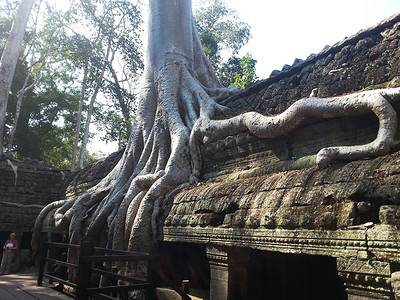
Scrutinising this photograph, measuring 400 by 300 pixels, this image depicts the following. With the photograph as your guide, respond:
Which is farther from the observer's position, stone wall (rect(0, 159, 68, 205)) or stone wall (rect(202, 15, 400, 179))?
stone wall (rect(0, 159, 68, 205))

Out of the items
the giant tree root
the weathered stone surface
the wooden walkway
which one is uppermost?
the weathered stone surface

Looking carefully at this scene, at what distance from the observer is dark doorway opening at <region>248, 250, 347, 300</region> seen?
388 cm

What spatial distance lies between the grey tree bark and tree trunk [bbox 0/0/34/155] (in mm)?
6312

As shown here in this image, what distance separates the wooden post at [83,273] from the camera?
10.9 feet

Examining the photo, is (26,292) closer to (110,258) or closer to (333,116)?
(110,258)

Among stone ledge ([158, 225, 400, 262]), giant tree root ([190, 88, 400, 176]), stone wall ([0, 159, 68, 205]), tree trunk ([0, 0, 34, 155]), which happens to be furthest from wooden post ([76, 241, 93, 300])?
tree trunk ([0, 0, 34, 155])

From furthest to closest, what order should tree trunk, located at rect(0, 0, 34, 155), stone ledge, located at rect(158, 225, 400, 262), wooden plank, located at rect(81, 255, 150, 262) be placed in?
tree trunk, located at rect(0, 0, 34, 155), wooden plank, located at rect(81, 255, 150, 262), stone ledge, located at rect(158, 225, 400, 262)

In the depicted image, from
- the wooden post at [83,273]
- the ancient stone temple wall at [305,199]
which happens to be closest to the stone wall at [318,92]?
the ancient stone temple wall at [305,199]

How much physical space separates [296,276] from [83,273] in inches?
93.8

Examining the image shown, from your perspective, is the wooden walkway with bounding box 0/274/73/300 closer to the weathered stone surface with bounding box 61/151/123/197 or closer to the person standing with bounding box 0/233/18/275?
the person standing with bounding box 0/233/18/275

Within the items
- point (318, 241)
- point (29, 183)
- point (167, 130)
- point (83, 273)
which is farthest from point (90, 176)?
point (318, 241)

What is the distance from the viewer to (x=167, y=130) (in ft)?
19.2

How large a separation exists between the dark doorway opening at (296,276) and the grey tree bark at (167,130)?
135cm

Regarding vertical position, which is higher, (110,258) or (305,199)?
(305,199)
